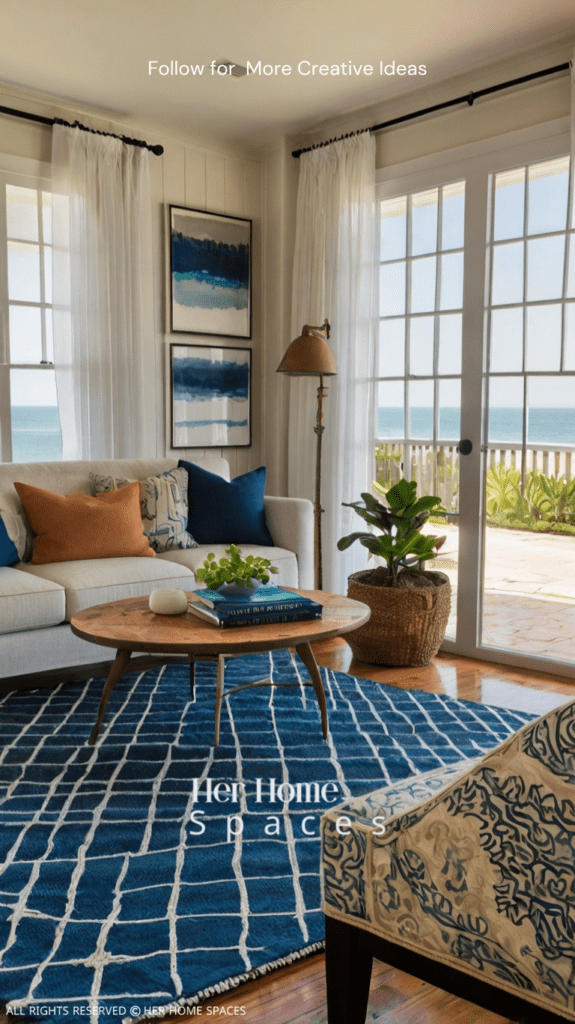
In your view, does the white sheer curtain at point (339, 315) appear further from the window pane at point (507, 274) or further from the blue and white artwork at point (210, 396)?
the window pane at point (507, 274)

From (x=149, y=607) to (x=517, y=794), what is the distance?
2142mm

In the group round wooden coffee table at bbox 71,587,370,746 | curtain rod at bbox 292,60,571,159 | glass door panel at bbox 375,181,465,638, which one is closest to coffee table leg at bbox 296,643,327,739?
round wooden coffee table at bbox 71,587,370,746

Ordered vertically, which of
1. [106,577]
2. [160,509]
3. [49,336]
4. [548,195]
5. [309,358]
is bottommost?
[106,577]

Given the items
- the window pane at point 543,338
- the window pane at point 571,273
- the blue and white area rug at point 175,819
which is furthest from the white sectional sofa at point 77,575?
the window pane at point 571,273

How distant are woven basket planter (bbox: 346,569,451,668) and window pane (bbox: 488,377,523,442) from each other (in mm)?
750

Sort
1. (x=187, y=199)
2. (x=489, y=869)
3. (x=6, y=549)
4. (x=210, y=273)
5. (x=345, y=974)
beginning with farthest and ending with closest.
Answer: (x=210, y=273)
(x=187, y=199)
(x=6, y=549)
(x=345, y=974)
(x=489, y=869)

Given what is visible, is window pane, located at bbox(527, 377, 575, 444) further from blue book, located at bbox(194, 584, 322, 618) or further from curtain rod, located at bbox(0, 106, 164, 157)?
curtain rod, located at bbox(0, 106, 164, 157)

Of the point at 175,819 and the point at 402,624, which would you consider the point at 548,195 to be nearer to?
the point at 402,624

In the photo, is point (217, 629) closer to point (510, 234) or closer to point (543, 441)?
point (543, 441)

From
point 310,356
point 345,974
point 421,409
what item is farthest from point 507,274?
point 345,974

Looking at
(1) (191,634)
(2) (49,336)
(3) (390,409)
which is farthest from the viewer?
(3) (390,409)

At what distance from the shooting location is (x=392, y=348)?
178 inches

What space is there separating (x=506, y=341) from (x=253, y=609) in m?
1.97

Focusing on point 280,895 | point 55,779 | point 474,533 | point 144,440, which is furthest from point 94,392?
point 280,895
